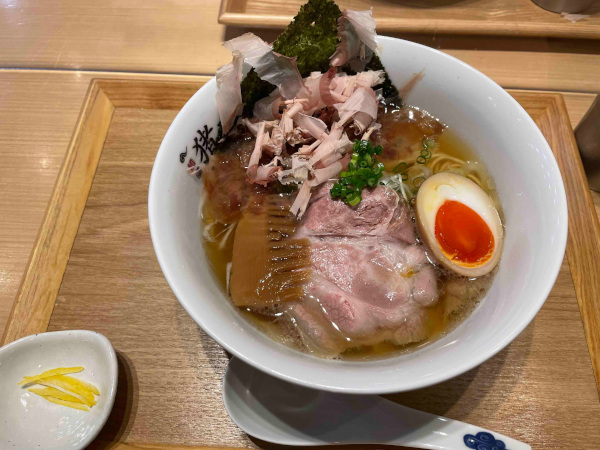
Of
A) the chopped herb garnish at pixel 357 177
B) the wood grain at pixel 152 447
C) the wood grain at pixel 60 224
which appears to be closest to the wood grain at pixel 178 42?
the wood grain at pixel 60 224

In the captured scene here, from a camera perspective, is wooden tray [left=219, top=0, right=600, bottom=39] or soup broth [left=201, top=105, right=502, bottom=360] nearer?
soup broth [left=201, top=105, right=502, bottom=360]

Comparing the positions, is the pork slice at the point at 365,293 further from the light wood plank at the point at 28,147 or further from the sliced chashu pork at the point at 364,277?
the light wood plank at the point at 28,147

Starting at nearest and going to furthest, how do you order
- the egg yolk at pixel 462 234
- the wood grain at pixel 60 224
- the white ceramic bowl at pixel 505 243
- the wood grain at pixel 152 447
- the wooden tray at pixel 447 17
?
the white ceramic bowl at pixel 505 243 < the wood grain at pixel 152 447 < the egg yolk at pixel 462 234 < the wood grain at pixel 60 224 < the wooden tray at pixel 447 17

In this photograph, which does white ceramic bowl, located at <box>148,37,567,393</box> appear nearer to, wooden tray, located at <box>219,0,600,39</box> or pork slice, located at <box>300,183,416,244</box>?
pork slice, located at <box>300,183,416,244</box>

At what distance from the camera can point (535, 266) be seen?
1211mm

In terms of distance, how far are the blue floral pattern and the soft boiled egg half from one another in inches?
20.0

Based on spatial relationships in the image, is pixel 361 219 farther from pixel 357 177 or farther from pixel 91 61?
pixel 91 61

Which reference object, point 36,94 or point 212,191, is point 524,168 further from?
point 36,94

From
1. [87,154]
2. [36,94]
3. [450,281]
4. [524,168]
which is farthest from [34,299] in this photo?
[524,168]

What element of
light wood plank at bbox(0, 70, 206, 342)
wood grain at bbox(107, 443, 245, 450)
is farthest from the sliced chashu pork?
light wood plank at bbox(0, 70, 206, 342)

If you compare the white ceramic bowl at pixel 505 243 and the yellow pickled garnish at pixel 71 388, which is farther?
the yellow pickled garnish at pixel 71 388

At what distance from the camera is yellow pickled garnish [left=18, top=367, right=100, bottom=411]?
140 cm

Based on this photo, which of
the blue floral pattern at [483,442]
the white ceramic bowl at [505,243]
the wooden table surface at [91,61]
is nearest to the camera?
the white ceramic bowl at [505,243]

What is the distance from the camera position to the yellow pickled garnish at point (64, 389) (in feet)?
4.58
